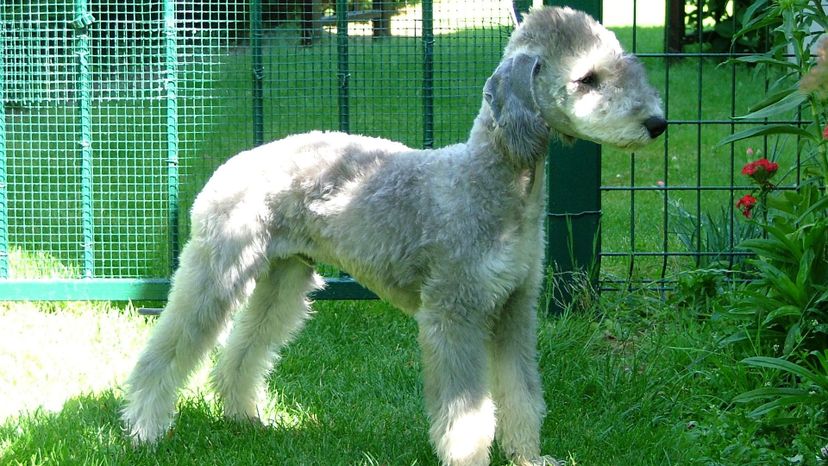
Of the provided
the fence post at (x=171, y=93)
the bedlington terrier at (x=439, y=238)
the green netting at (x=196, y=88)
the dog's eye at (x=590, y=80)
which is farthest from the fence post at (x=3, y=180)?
the dog's eye at (x=590, y=80)

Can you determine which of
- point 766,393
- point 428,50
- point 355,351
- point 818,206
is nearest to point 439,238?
point 766,393

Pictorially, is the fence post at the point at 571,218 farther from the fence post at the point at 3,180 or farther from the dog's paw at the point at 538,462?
the fence post at the point at 3,180

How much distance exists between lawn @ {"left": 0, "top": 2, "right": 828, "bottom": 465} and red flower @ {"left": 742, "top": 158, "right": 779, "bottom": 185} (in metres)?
0.61

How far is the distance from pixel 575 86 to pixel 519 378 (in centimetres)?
118

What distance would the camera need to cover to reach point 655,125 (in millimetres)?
3654

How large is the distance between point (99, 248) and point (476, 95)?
2.43m

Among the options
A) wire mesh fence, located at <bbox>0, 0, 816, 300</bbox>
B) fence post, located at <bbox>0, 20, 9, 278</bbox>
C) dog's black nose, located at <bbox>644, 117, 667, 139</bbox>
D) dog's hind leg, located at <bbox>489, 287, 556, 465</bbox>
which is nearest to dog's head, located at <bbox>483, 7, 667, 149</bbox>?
dog's black nose, located at <bbox>644, 117, 667, 139</bbox>

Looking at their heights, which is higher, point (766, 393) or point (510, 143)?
point (510, 143)

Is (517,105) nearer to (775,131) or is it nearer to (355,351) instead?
(775,131)

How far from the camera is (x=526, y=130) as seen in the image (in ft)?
12.5

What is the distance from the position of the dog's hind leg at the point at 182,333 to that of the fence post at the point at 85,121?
70.9 inches

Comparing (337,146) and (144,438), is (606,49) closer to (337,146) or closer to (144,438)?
(337,146)

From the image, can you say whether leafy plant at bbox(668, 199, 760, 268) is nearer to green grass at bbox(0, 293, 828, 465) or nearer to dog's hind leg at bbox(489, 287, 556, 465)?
green grass at bbox(0, 293, 828, 465)

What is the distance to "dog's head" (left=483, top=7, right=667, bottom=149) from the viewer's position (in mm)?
3691
